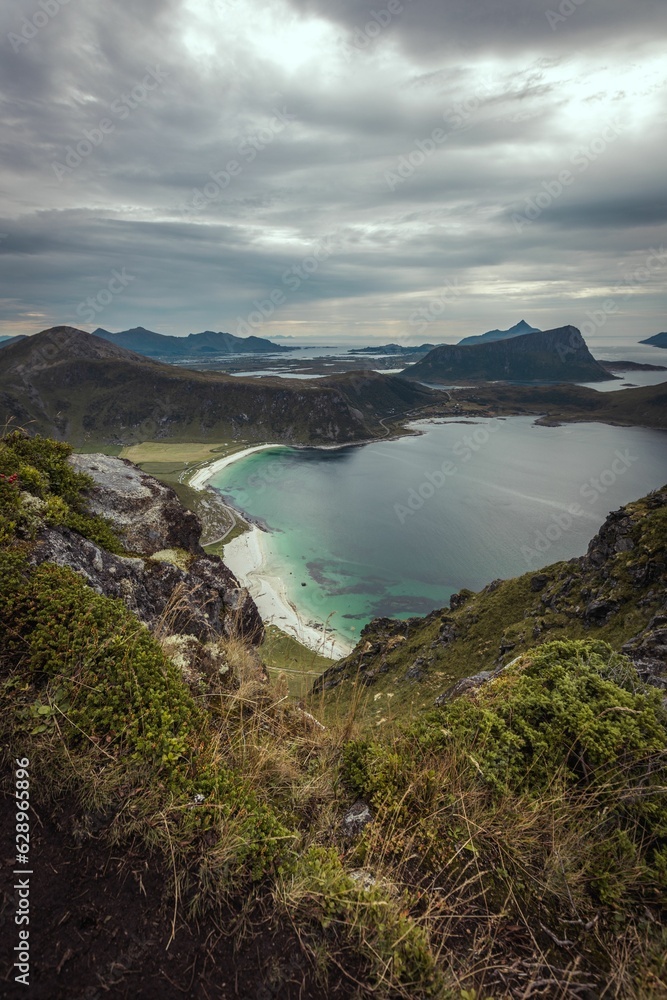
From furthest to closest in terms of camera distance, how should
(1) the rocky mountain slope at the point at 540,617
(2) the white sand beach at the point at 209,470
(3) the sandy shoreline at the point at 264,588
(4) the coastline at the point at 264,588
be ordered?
1. (2) the white sand beach at the point at 209,470
2. (4) the coastline at the point at 264,588
3. (3) the sandy shoreline at the point at 264,588
4. (1) the rocky mountain slope at the point at 540,617

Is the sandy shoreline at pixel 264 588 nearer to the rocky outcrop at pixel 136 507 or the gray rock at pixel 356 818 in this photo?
the rocky outcrop at pixel 136 507

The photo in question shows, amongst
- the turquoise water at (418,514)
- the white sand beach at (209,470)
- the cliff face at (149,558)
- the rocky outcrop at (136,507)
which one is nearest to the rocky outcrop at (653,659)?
the cliff face at (149,558)

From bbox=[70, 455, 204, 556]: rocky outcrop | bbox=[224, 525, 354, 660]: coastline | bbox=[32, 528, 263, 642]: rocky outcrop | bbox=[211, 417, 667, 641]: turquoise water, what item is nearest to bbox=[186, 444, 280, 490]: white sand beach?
bbox=[211, 417, 667, 641]: turquoise water

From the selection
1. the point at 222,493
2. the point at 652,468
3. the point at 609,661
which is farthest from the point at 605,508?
the point at 609,661

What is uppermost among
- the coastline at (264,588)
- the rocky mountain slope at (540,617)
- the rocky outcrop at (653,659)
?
the rocky outcrop at (653,659)

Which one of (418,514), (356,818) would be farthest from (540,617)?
(418,514)

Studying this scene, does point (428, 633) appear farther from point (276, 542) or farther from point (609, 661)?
point (276, 542)

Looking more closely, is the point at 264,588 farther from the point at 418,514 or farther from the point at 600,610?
the point at 418,514

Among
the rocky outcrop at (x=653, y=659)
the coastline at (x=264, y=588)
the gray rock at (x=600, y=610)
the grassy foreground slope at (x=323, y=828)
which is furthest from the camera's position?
the coastline at (x=264, y=588)
